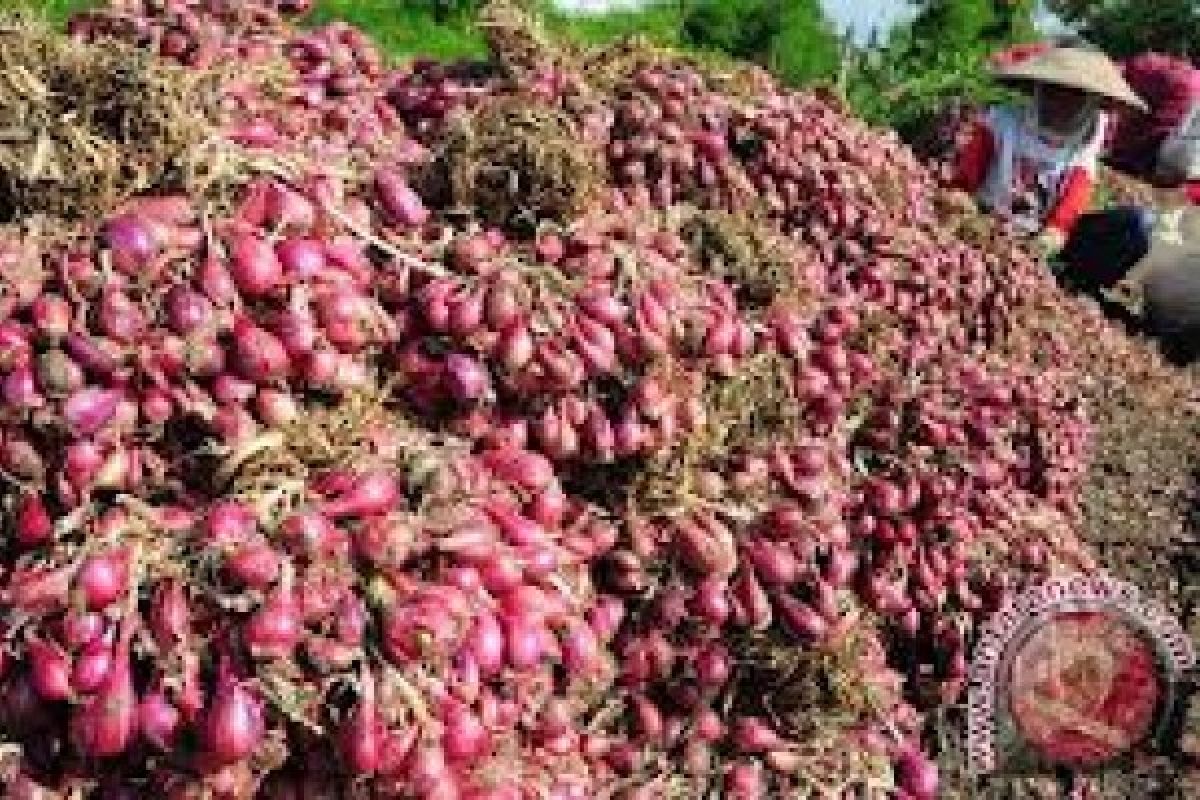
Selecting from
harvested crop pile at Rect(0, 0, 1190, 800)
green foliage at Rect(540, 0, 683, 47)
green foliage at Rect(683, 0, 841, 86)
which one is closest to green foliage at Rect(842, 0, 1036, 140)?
green foliage at Rect(683, 0, 841, 86)

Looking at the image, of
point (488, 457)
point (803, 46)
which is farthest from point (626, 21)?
point (488, 457)

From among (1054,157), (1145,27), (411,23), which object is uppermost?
(1054,157)

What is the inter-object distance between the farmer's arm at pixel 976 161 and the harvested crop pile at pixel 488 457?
8.89 feet

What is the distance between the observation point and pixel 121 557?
172cm

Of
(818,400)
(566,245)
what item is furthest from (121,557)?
(818,400)

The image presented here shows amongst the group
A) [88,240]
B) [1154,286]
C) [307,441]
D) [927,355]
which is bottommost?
[1154,286]

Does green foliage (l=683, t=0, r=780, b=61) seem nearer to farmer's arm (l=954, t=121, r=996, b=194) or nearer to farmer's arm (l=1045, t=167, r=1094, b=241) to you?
farmer's arm (l=954, t=121, r=996, b=194)

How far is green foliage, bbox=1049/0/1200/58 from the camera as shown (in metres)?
17.9

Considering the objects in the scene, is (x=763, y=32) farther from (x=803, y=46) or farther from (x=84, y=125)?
(x=84, y=125)

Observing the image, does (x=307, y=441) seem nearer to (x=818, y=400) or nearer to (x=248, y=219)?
(x=248, y=219)

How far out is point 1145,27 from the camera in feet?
59.9

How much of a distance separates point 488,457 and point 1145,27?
1747 centimetres

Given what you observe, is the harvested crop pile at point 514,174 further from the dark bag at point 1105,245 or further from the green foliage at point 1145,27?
the green foliage at point 1145,27

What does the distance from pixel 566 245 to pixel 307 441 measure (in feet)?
1.60
